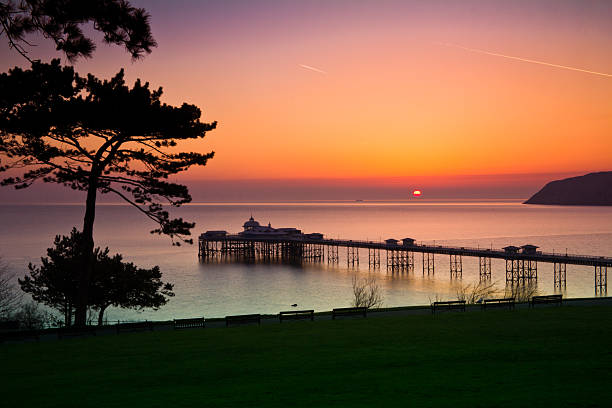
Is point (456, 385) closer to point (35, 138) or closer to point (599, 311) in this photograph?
point (599, 311)

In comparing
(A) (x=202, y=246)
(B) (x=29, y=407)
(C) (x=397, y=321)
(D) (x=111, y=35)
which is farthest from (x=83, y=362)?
(A) (x=202, y=246)

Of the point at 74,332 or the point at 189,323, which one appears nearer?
the point at 74,332

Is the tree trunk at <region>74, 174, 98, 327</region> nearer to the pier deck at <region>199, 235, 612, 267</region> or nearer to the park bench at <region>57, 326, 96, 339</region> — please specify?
the park bench at <region>57, 326, 96, 339</region>

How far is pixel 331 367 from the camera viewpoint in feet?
42.6

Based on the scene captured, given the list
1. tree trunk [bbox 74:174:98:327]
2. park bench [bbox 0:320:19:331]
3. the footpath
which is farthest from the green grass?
tree trunk [bbox 74:174:98:327]

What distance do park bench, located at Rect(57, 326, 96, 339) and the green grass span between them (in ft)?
5.91

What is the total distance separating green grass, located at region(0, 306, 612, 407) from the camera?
10336 millimetres

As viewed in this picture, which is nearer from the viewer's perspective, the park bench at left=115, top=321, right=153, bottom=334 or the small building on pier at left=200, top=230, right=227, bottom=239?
the park bench at left=115, top=321, right=153, bottom=334

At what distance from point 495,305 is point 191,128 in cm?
1709

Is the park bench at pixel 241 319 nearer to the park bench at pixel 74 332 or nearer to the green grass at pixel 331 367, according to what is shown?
the green grass at pixel 331 367

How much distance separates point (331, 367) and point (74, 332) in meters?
12.2

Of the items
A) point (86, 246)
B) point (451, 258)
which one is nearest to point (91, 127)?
point (86, 246)

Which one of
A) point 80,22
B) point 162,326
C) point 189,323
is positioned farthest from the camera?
point 162,326

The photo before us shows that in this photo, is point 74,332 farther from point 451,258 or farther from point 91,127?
point 451,258
